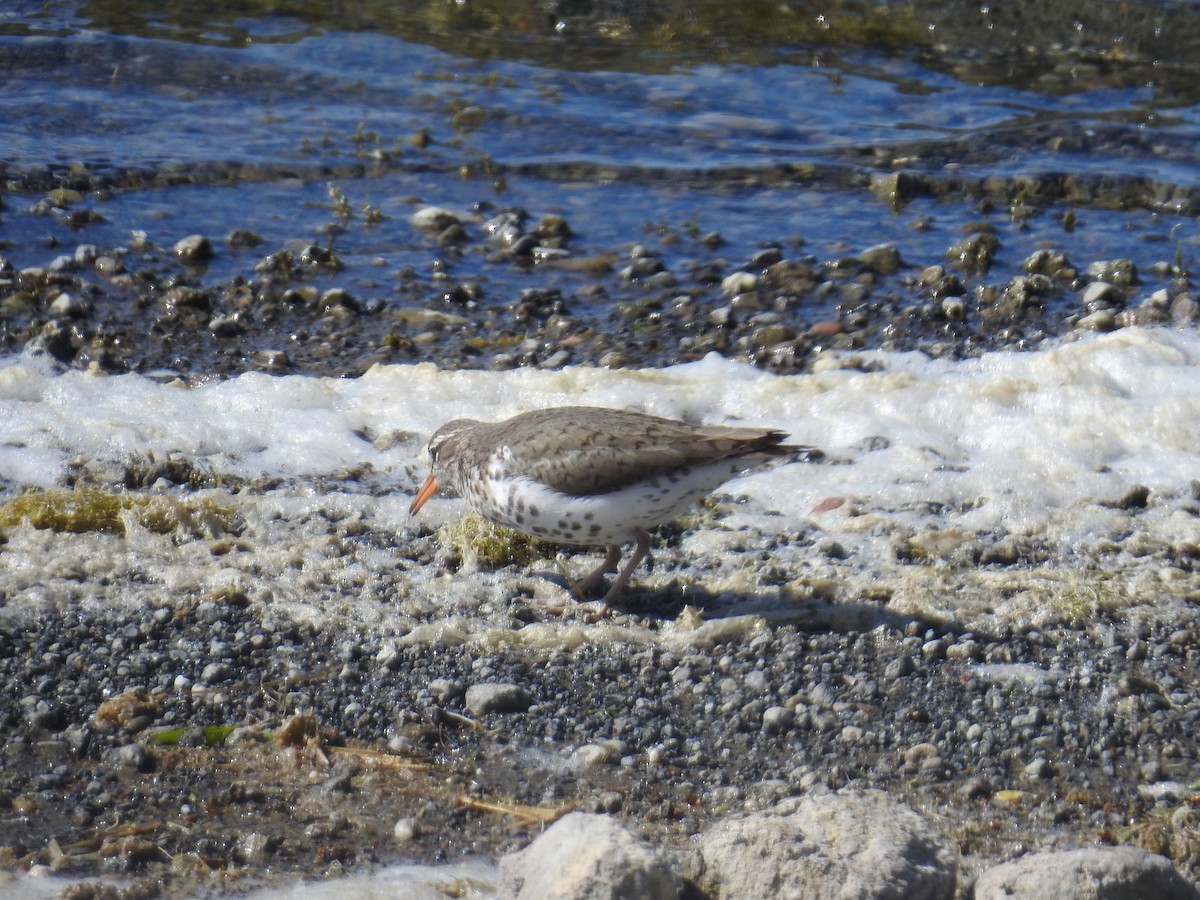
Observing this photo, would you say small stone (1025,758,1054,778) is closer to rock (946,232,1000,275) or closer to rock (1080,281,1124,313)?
rock (1080,281,1124,313)

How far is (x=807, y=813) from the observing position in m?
4.32

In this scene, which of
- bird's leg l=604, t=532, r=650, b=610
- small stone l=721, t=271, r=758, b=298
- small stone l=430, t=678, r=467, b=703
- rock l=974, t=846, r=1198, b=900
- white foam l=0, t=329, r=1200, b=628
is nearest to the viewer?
rock l=974, t=846, r=1198, b=900

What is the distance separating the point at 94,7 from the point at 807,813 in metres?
16.3

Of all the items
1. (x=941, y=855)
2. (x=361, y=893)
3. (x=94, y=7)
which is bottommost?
(x=361, y=893)

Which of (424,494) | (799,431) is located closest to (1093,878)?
A: (424,494)

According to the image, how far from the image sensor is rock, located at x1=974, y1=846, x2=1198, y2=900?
155 inches

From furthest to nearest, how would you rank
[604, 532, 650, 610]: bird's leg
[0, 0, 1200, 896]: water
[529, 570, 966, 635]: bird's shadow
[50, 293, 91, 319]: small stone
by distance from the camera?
[50, 293, 91, 319]: small stone < [0, 0, 1200, 896]: water < [604, 532, 650, 610]: bird's leg < [529, 570, 966, 635]: bird's shadow

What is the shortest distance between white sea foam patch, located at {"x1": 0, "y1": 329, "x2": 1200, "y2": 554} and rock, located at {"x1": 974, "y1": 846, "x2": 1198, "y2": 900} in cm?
285

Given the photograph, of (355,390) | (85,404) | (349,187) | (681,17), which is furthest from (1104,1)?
(85,404)

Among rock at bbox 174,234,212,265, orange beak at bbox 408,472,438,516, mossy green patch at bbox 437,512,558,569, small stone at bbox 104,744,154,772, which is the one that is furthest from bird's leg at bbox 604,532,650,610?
rock at bbox 174,234,212,265

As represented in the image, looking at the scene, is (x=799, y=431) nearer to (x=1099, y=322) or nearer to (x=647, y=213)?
(x=1099, y=322)

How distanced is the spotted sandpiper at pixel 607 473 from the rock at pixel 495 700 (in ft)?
3.19

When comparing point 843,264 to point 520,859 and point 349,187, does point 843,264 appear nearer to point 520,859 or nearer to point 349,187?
point 349,187

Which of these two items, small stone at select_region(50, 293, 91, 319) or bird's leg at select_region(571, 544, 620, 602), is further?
small stone at select_region(50, 293, 91, 319)
